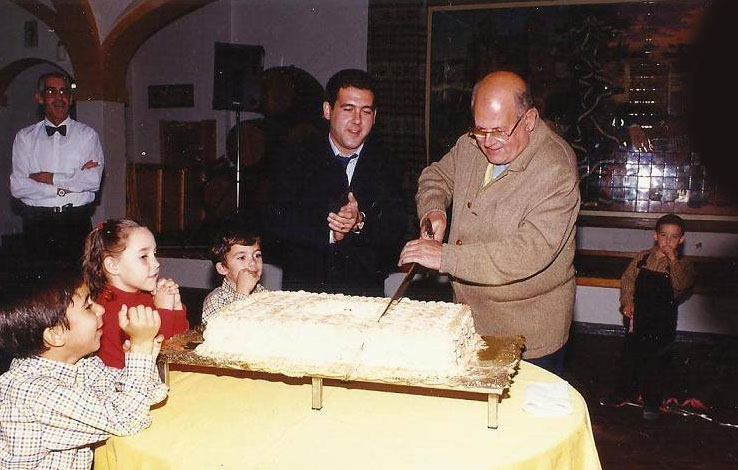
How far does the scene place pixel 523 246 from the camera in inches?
100

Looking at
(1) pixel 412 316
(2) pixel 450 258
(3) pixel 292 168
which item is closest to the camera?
(1) pixel 412 316

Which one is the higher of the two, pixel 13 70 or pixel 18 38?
pixel 18 38

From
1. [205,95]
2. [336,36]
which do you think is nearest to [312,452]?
[336,36]

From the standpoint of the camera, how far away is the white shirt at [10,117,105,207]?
575 cm

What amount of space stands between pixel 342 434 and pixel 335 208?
154cm

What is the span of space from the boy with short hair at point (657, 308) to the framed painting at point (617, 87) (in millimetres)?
3734

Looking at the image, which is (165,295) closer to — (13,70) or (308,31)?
(308,31)

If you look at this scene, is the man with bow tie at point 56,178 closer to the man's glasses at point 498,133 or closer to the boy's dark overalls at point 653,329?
the man's glasses at point 498,133

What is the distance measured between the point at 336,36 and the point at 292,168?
21.5ft

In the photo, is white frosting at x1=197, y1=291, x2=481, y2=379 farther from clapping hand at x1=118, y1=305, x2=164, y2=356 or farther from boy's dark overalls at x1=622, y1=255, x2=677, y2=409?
boy's dark overalls at x1=622, y1=255, x2=677, y2=409

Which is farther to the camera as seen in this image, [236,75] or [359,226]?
[236,75]

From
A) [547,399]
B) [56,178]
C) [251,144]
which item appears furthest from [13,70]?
[547,399]

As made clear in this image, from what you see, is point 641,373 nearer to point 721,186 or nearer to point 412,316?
point 412,316

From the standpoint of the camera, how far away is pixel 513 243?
255 cm
